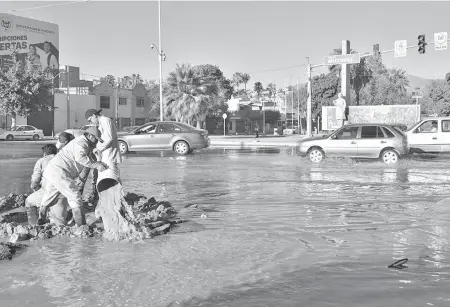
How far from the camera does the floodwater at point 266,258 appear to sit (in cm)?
454

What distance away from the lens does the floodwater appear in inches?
179

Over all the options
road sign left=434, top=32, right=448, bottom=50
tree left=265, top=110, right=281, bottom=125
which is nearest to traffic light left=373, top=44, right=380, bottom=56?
road sign left=434, top=32, right=448, bottom=50

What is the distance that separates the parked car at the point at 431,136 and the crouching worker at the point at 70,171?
15.2 meters

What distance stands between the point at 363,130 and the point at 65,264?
13785 millimetres

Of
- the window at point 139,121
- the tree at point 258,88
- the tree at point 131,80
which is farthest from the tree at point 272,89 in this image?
the window at point 139,121

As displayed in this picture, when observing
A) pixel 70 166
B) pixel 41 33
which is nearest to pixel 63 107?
pixel 41 33

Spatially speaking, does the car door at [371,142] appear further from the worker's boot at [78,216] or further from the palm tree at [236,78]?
the palm tree at [236,78]

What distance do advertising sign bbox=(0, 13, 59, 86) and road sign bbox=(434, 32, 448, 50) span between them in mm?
40442

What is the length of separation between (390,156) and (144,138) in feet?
34.0

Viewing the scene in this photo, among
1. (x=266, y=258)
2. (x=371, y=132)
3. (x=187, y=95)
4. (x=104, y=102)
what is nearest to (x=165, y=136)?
(x=371, y=132)

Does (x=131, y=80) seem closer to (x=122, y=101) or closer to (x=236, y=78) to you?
(x=236, y=78)

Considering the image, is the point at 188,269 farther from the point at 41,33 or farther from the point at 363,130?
the point at 41,33

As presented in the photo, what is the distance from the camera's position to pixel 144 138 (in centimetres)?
2211

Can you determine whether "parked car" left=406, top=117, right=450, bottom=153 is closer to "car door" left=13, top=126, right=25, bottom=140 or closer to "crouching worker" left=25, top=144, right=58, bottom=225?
"crouching worker" left=25, top=144, right=58, bottom=225
